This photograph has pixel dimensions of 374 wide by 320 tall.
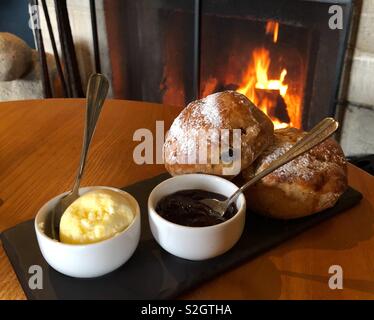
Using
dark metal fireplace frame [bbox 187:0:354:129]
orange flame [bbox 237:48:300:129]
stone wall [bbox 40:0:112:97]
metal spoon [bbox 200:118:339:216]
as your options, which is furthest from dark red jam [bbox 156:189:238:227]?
stone wall [bbox 40:0:112:97]

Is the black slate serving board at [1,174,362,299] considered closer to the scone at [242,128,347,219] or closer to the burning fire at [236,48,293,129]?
the scone at [242,128,347,219]

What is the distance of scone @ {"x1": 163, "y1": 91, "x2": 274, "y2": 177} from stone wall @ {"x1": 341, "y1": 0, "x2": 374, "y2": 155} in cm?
80

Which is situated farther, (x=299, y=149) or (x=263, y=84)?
(x=263, y=84)

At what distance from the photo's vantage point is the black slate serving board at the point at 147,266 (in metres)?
0.55

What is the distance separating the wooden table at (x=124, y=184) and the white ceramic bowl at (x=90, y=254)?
0.25 feet

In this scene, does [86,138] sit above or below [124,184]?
above

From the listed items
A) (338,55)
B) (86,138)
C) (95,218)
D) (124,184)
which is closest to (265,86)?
(338,55)

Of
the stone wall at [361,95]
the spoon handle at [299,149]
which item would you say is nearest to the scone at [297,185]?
the spoon handle at [299,149]

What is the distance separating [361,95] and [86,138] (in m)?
1.05

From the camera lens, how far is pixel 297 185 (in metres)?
0.65

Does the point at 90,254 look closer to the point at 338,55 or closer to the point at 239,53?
the point at 338,55

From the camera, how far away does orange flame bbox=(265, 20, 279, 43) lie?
1613mm
